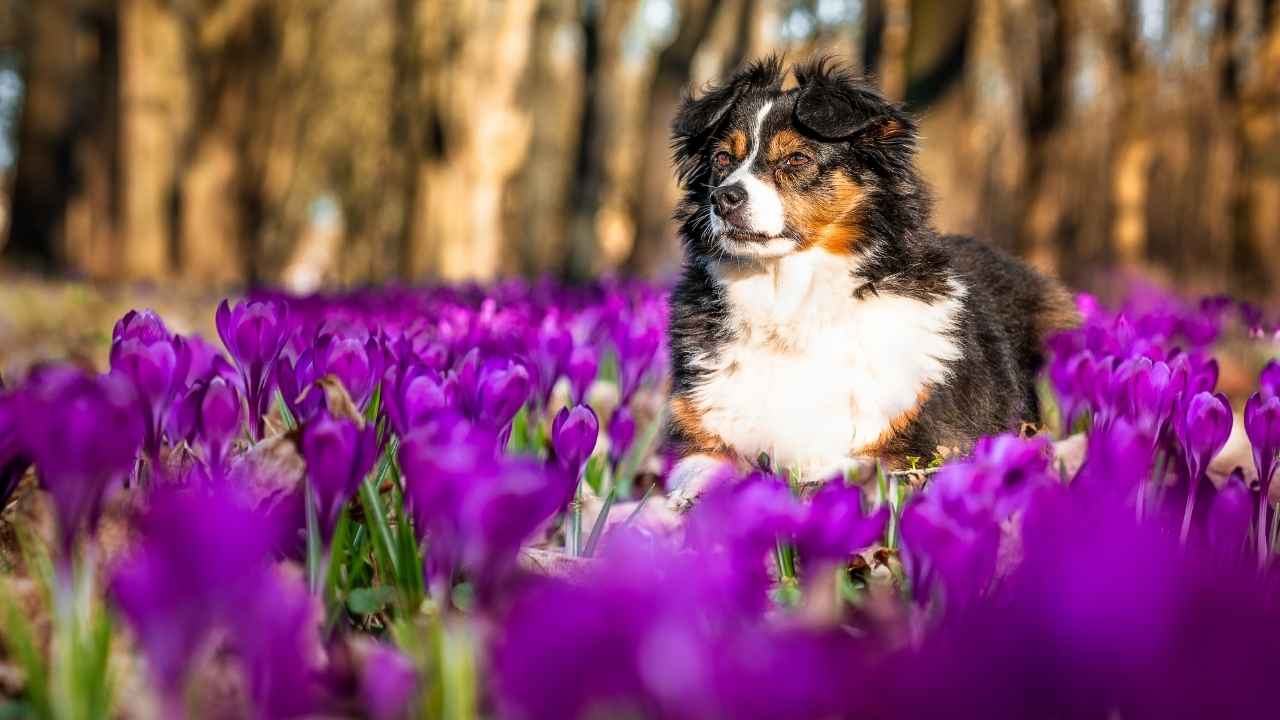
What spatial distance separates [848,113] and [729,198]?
562 mm

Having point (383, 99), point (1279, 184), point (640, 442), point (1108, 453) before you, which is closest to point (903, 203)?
point (640, 442)

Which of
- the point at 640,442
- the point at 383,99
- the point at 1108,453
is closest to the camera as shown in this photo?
the point at 1108,453

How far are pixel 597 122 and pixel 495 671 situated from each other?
51.7 ft

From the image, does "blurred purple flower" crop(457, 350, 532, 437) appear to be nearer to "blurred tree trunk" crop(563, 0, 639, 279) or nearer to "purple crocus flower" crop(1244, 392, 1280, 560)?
"purple crocus flower" crop(1244, 392, 1280, 560)

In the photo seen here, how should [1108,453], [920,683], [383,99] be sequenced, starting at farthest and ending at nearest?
[383,99]
[1108,453]
[920,683]

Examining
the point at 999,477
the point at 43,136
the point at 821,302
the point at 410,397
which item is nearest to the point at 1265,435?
the point at 999,477

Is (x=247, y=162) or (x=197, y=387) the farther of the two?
(x=247, y=162)

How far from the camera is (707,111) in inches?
183

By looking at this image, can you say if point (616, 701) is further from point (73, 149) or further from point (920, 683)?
point (73, 149)

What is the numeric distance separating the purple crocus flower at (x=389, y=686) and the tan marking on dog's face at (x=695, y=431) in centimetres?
257

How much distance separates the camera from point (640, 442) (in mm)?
4012

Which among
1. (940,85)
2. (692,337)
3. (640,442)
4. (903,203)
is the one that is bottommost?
(640,442)

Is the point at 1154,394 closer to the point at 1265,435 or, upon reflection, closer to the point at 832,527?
the point at 1265,435

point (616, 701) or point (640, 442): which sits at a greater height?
point (616, 701)
